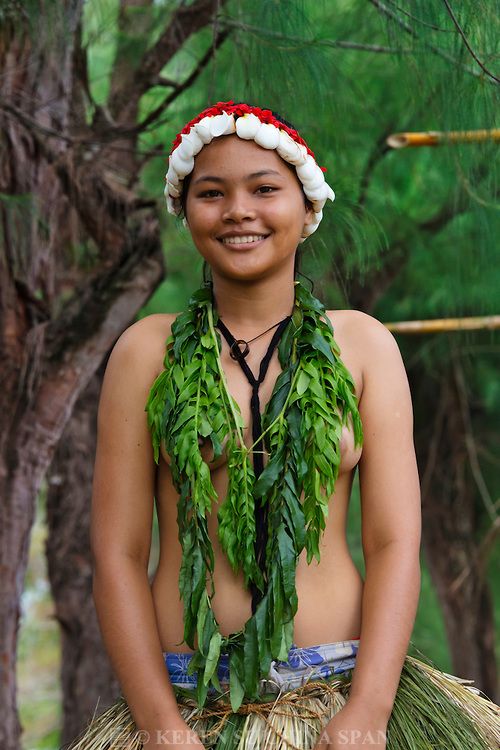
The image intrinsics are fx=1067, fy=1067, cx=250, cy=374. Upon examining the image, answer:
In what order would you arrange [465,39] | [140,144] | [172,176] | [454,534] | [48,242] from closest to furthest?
[172,176] < [465,39] < [48,242] < [140,144] < [454,534]

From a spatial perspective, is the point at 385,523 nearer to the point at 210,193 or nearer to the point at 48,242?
the point at 210,193

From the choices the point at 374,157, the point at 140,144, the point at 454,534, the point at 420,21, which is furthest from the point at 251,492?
the point at 454,534

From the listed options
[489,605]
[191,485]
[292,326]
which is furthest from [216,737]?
[489,605]

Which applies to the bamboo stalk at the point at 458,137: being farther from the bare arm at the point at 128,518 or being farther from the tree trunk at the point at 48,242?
the bare arm at the point at 128,518

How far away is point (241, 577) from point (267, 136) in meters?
0.78

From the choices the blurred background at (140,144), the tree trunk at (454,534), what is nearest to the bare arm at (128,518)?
the blurred background at (140,144)

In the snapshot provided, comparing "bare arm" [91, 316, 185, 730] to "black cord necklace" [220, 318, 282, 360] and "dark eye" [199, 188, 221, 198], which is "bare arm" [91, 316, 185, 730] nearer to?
"black cord necklace" [220, 318, 282, 360]

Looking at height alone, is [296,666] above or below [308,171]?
below

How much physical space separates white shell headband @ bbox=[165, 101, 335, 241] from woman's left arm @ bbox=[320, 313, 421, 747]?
29cm

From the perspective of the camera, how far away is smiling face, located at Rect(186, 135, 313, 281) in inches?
73.8

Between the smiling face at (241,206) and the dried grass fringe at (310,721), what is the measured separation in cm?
75

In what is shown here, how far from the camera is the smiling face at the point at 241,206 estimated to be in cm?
187

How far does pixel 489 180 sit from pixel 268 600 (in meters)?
1.62

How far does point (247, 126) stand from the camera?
1869mm
